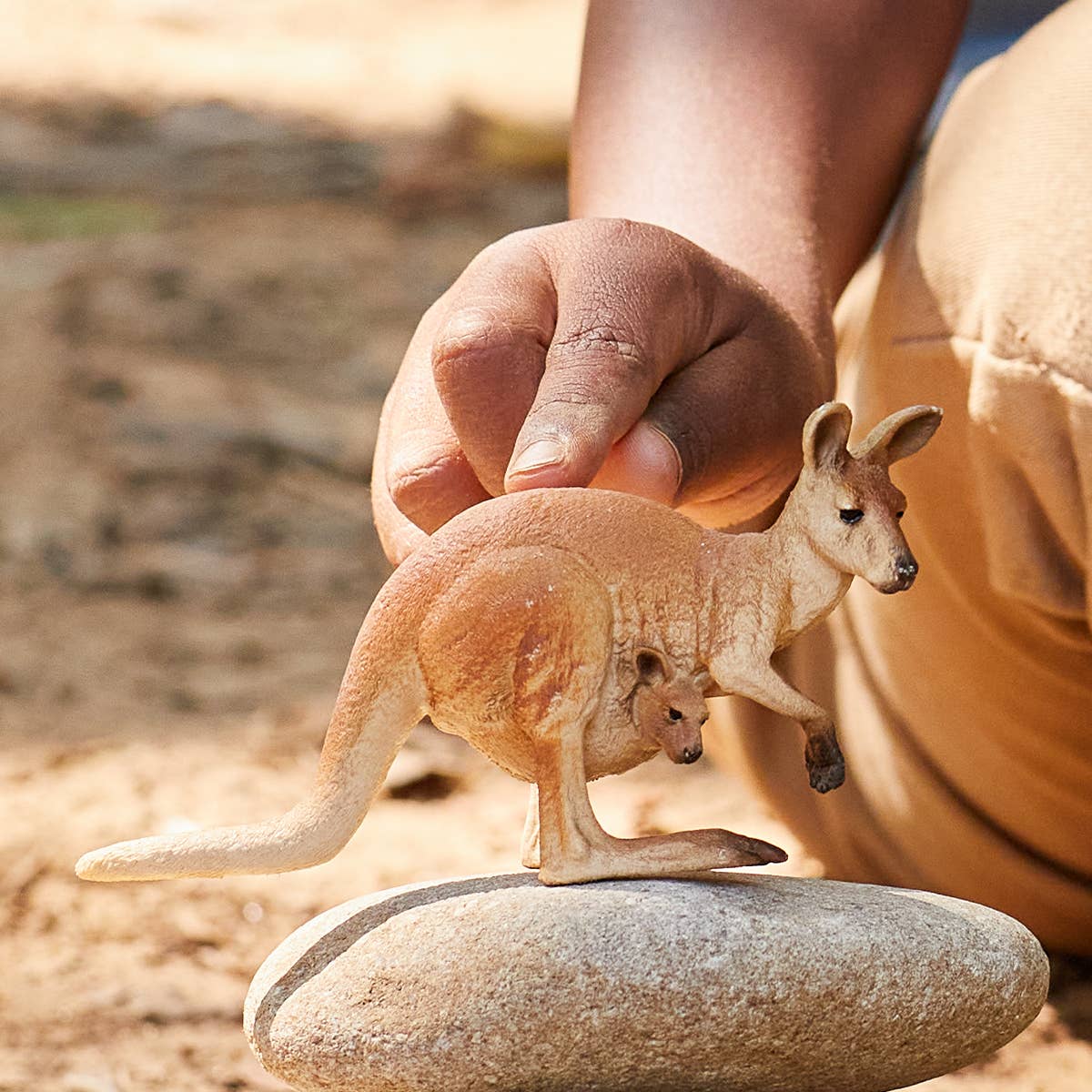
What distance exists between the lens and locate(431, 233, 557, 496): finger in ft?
4.66

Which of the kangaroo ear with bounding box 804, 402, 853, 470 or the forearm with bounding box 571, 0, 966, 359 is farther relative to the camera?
the forearm with bounding box 571, 0, 966, 359

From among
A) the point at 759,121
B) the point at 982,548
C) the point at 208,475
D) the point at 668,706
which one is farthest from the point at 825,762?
the point at 208,475

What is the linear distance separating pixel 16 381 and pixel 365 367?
1046 millimetres

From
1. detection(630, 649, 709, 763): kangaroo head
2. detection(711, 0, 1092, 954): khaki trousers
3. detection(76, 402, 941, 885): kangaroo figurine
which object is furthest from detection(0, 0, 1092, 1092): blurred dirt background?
detection(630, 649, 709, 763): kangaroo head

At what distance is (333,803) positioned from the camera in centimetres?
132

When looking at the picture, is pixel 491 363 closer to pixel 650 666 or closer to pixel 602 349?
pixel 602 349

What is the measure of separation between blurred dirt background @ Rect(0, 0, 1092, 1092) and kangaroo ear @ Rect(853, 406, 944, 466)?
1037 millimetres

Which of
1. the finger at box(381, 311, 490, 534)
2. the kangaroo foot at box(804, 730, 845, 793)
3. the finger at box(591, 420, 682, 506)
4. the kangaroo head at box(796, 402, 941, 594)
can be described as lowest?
the kangaroo foot at box(804, 730, 845, 793)

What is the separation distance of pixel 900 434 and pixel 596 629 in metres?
0.30

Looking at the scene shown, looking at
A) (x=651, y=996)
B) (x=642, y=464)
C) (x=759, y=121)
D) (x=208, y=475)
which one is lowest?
(x=208, y=475)

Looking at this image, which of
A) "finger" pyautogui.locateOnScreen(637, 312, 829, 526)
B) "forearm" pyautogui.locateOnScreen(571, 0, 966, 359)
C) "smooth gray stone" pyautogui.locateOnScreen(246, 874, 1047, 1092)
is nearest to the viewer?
"smooth gray stone" pyautogui.locateOnScreen(246, 874, 1047, 1092)

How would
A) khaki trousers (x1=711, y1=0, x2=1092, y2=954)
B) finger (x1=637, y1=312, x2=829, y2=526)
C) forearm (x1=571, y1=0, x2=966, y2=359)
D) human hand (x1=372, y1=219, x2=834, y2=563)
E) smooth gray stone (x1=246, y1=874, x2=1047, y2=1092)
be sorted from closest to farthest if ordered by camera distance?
smooth gray stone (x1=246, y1=874, x2=1047, y2=1092), human hand (x1=372, y1=219, x2=834, y2=563), finger (x1=637, y1=312, x2=829, y2=526), khaki trousers (x1=711, y1=0, x2=1092, y2=954), forearm (x1=571, y1=0, x2=966, y2=359)

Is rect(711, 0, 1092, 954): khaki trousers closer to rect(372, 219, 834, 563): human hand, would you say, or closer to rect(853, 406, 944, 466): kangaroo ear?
rect(372, 219, 834, 563): human hand

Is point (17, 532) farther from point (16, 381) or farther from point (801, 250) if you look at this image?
point (801, 250)
